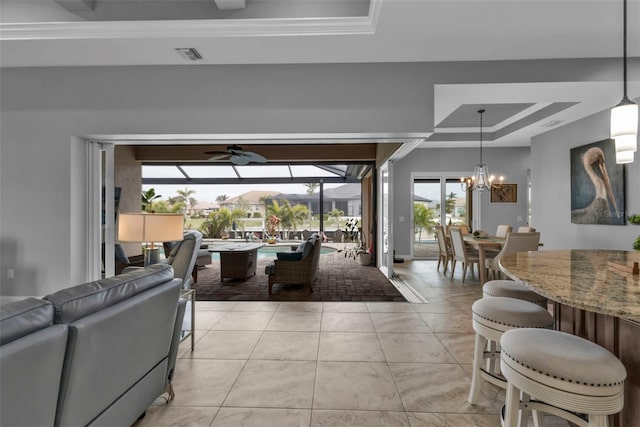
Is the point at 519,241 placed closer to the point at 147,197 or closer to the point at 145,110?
the point at 145,110

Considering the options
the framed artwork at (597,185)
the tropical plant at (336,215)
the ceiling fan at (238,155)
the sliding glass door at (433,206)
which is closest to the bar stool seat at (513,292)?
the framed artwork at (597,185)

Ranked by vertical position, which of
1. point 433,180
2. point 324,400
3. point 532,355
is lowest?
point 324,400

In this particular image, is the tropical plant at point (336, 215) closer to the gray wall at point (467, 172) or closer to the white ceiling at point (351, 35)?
the gray wall at point (467, 172)

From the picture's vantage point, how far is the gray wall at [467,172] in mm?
7684

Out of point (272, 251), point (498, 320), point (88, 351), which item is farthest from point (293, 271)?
point (272, 251)

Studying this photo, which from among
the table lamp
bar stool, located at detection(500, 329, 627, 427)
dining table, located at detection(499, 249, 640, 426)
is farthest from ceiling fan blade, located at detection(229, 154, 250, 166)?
bar stool, located at detection(500, 329, 627, 427)

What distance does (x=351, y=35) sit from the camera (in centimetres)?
296

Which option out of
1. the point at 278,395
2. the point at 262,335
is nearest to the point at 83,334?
the point at 278,395

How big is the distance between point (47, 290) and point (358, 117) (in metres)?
4.05

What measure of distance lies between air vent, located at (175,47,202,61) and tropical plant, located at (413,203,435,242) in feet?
20.6

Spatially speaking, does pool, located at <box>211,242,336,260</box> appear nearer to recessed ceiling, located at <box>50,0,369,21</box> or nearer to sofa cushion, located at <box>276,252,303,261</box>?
sofa cushion, located at <box>276,252,303,261</box>

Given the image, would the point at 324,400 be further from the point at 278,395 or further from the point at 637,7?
the point at 637,7

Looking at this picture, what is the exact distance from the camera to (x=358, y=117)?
3506 millimetres

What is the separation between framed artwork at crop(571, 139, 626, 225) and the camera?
4.40 m
